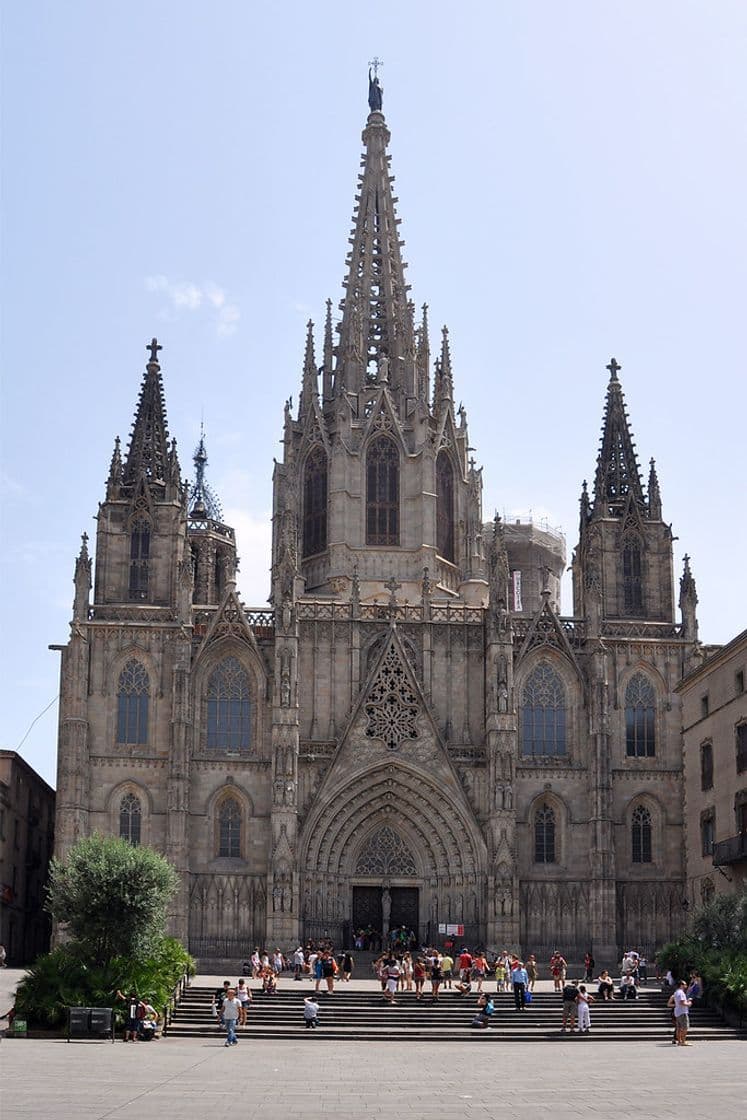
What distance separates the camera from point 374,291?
8225 centimetres

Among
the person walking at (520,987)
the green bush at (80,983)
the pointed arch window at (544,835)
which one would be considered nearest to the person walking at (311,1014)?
the green bush at (80,983)

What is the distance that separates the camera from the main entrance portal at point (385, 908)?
69312 millimetres

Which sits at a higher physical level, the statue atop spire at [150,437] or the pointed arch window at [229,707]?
the statue atop spire at [150,437]

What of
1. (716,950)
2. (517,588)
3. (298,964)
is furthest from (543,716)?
(517,588)

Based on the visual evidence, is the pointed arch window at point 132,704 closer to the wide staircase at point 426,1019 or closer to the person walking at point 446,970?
the person walking at point 446,970

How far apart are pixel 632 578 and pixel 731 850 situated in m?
16.9

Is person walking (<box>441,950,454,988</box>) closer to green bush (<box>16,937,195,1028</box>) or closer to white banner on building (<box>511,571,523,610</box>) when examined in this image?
green bush (<box>16,937,195,1028</box>)

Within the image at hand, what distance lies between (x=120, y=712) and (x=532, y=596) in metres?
31.8

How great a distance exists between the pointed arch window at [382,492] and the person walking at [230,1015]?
3636 centimetres

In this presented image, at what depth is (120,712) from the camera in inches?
2721

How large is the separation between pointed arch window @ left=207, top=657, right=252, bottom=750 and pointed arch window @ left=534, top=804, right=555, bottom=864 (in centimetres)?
1285

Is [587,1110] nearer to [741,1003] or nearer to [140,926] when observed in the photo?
[741,1003]

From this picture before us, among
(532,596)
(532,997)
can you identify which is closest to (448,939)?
(532,997)

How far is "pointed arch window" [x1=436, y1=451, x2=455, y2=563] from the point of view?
77.4 meters
